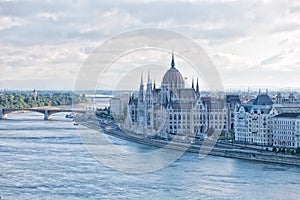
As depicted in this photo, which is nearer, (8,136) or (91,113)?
(8,136)

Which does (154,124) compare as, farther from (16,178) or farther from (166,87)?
(16,178)

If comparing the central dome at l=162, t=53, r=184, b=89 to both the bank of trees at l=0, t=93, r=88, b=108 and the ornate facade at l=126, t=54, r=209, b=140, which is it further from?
the bank of trees at l=0, t=93, r=88, b=108

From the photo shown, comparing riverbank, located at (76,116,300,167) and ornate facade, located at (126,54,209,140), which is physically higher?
ornate facade, located at (126,54,209,140)

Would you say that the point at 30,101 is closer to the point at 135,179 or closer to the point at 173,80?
the point at 173,80

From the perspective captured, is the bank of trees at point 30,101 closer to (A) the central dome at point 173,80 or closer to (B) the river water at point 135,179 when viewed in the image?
(A) the central dome at point 173,80

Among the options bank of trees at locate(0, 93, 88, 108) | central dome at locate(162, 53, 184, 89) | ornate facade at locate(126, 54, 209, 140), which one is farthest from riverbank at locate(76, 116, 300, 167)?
bank of trees at locate(0, 93, 88, 108)

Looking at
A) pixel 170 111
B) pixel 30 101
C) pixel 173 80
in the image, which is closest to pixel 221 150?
pixel 170 111

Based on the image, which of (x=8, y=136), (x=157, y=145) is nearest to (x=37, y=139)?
(x=8, y=136)

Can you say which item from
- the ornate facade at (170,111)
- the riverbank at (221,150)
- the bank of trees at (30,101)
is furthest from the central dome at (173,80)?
the bank of trees at (30,101)

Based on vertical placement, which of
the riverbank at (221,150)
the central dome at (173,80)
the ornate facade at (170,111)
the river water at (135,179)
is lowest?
the river water at (135,179)
